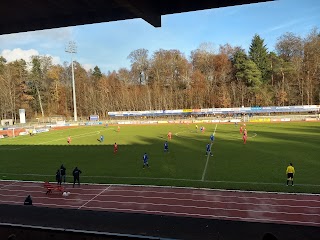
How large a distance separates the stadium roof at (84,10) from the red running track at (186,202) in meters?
9.58

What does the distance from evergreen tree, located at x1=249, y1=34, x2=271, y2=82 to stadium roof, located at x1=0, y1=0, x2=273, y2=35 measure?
89.1 meters

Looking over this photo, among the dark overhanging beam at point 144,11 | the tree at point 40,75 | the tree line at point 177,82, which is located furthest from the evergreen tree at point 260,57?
the dark overhanging beam at point 144,11

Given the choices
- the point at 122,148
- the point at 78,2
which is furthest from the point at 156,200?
the point at 122,148

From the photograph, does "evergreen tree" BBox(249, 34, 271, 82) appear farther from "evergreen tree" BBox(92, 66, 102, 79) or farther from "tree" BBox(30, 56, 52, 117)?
"tree" BBox(30, 56, 52, 117)

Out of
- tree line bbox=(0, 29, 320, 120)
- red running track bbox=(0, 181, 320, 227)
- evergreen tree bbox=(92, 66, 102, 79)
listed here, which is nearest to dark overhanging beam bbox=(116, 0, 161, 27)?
red running track bbox=(0, 181, 320, 227)

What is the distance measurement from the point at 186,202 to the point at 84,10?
37.0 feet

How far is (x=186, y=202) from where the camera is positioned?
16.1 metres

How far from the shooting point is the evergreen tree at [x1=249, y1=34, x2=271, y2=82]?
91062 mm

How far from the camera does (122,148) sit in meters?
35.3

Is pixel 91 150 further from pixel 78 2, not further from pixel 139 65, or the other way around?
pixel 139 65

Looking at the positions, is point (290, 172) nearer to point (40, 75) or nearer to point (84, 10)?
point (84, 10)

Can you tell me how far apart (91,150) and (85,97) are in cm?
7066

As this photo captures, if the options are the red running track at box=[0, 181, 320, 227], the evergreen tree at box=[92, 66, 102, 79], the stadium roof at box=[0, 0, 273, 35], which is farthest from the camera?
the evergreen tree at box=[92, 66, 102, 79]

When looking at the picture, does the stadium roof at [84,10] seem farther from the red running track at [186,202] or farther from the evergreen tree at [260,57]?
the evergreen tree at [260,57]
